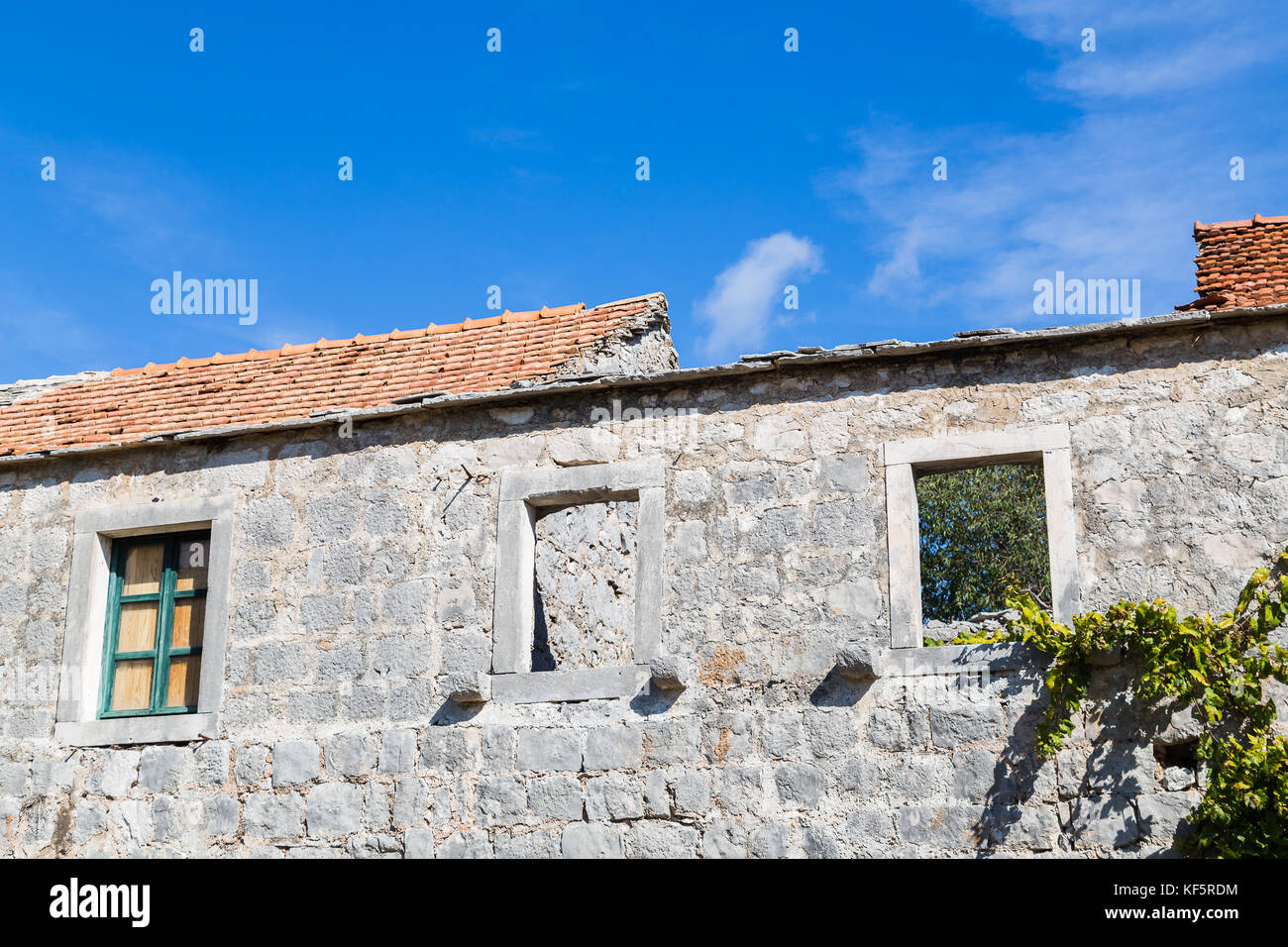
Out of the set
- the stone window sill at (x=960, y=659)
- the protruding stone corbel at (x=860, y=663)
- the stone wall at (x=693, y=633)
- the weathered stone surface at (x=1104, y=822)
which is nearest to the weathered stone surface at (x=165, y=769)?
the stone wall at (x=693, y=633)

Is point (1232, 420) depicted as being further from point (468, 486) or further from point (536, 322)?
point (536, 322)

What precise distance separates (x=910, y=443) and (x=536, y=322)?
3.68 m

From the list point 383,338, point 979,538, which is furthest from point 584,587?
point 979,538

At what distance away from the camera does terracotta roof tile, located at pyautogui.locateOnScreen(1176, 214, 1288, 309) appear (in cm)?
871

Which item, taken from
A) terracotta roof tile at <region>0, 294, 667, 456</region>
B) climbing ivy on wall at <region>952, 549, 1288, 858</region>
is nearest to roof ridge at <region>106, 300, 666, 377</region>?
terracotta roof tile at <region>0, 294, 667, 456</region>

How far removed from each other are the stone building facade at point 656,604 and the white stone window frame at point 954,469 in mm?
23

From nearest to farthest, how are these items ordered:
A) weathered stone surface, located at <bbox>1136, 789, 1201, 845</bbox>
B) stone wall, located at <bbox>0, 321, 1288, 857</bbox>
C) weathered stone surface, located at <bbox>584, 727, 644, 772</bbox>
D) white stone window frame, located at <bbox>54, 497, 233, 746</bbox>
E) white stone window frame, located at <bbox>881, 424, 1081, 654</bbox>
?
weathered stone surface, located at <bbox>1136, 789, 1201, 845</bbox> < stone wall, located at <bbox>0, 321, 1288, 857</bbox> < white stone window frame, located at <bbox>881, 424, 1081, 654</bbox> < weathered stone surface, located at <bbox>584, 727, 644, 772</bbox> < white stone window frame, located at <bbox>54, 497, 233, 746</bbox>

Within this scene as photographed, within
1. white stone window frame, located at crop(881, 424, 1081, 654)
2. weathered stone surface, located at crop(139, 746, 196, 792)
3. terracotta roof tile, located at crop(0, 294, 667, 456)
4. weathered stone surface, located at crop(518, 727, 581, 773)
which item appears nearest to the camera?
white stone window frame, located at crop(881, 424, 1081, 654)

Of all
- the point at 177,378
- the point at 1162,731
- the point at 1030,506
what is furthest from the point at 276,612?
the point at 1030,506

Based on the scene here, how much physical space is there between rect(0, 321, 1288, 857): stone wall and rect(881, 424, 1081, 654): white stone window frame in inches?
2.9

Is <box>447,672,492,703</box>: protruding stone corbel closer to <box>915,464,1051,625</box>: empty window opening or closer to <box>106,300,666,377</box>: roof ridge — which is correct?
<box>106,300,666,377</box>: roof ridge

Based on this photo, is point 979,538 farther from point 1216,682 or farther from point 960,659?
point 1216,682

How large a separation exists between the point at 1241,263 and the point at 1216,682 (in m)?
3.42

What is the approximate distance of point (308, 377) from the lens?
33.8ft
